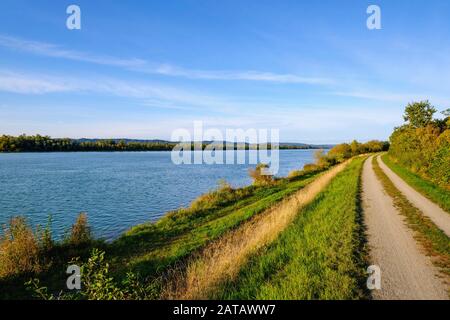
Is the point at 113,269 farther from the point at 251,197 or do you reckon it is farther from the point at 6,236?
the point at 251,197

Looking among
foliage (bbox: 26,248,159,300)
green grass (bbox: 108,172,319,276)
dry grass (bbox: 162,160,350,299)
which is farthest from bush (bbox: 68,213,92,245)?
dry grass (bbox: 162,160,350,299)

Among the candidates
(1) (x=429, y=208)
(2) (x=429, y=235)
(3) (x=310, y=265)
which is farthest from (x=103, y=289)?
(1) (x=429, y=208)

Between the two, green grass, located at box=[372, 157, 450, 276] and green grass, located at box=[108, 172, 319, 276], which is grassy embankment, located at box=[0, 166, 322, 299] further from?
green grass, located at box=[372, 157, 450, 276]

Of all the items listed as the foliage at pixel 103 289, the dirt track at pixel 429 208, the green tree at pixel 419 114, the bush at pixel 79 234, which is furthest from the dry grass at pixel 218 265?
the green tree at pixel 419 114

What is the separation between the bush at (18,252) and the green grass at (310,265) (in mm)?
7852

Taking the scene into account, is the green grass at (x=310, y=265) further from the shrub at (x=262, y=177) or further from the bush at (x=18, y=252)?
the shrub at (x=262, y=177)

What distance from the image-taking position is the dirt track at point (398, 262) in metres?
6.25

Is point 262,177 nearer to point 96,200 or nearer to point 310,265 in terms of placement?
point 96,200

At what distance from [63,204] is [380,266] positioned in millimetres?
24216

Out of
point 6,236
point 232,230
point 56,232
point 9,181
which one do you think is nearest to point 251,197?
point 232,230

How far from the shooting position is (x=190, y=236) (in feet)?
48.2

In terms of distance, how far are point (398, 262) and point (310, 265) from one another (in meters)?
2.28

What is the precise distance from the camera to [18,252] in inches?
430

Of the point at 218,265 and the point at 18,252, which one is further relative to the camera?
the point at 18,252
